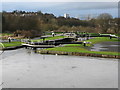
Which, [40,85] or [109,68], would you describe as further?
[109,68]

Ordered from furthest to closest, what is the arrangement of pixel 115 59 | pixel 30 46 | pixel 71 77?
pixel 30 46 → pixel 115 59 → pixel 71 77

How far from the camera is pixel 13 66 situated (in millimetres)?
19234

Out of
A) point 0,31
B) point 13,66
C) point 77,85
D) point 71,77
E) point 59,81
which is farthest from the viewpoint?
point 0,31

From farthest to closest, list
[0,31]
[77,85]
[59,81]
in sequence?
[0,31] → [59,81] → [77,85]

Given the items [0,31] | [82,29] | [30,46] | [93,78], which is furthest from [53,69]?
[82,29]

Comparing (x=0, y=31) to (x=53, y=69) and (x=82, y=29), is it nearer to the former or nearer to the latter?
(x=82, y=29)

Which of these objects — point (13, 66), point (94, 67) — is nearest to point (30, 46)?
point (13, 66)

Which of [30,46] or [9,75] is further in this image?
[30,46]

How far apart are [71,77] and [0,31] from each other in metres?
47.4

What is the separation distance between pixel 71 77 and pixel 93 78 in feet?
5.36

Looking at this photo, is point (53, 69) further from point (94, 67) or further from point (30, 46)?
point (30, 46)

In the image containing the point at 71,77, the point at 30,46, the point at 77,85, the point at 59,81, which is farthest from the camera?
the point at 30,46

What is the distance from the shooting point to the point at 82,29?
78.0 meters

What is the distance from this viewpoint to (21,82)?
554 inches
